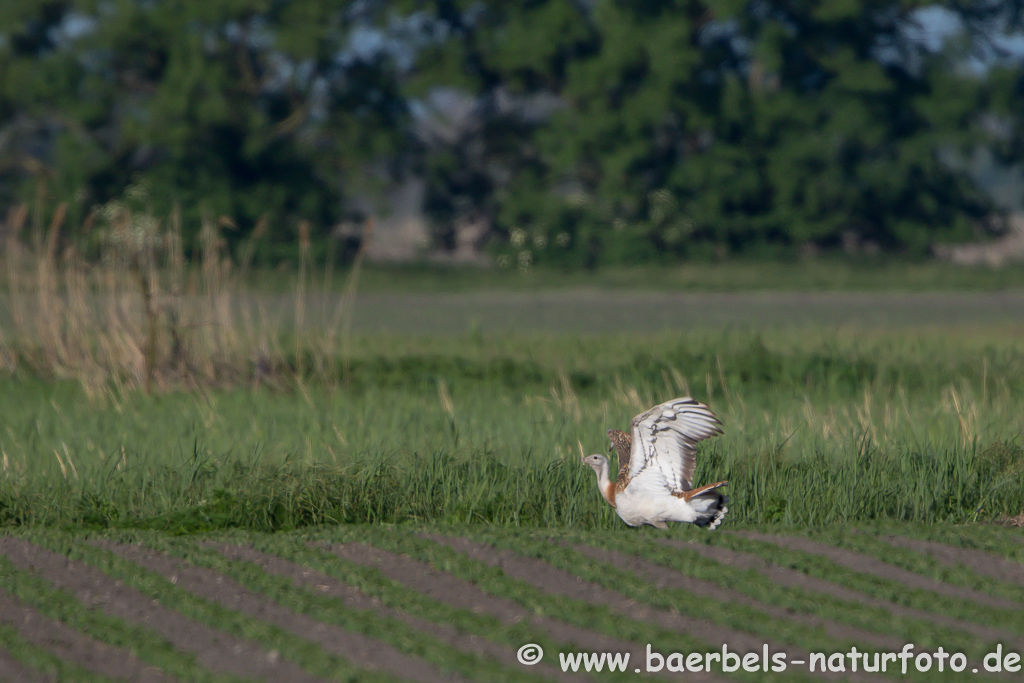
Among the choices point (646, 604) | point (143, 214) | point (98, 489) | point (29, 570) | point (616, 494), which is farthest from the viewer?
point (143, 214)

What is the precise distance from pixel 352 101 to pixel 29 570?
2015 cm

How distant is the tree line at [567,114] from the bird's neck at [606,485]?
17.7 metres

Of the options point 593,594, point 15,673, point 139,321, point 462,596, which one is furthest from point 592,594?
point 139,321

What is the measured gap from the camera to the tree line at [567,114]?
2217 cm

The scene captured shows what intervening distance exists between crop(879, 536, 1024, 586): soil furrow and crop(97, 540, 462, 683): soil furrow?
201cm

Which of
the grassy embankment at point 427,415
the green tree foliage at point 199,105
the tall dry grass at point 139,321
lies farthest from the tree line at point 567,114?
the tall dry grass at point 139,321

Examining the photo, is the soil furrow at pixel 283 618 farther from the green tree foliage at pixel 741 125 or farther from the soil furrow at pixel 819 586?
the green tree foliage at pixel 741 125

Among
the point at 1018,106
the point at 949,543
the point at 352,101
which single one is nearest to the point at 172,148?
the point at 352,101

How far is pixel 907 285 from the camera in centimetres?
1925

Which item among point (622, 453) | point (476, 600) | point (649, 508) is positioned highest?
point (622, 453)

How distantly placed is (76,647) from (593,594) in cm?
155

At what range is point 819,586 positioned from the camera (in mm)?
4102

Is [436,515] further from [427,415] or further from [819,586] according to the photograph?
[427,415]

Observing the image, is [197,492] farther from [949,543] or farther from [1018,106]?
[1018,106]
